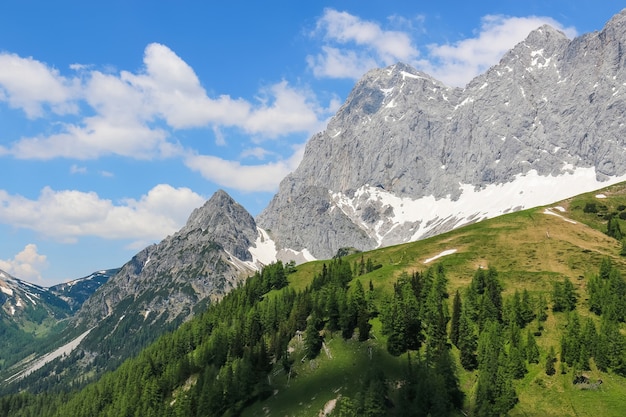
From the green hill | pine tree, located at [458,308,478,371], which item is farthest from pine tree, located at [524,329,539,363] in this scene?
pine tree, located at [458,308,478,371]

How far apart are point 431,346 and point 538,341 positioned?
25.0 m

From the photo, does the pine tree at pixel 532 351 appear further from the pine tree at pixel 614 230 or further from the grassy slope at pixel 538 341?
the pine tree at pixel 614 230

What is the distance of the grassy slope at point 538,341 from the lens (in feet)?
356

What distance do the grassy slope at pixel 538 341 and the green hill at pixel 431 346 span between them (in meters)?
0.36

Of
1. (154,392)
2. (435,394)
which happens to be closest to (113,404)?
(154,392)

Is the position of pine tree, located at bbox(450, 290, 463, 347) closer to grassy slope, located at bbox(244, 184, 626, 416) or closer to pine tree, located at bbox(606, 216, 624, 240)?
grassy slope, located at bbox(244, 184, 626, 416)

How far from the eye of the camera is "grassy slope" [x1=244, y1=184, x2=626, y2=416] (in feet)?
356

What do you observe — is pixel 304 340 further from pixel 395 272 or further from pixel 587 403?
pixel 587 403

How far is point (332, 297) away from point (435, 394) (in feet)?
179

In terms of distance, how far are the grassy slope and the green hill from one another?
1.20ft

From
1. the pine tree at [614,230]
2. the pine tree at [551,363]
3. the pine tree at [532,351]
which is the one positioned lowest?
the pine tree at [551,363]

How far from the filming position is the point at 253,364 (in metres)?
146

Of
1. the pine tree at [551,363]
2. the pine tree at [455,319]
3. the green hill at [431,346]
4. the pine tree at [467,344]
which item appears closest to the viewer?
the green hill at [431,346]

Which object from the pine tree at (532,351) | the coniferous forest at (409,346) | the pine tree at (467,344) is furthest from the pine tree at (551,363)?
the pine tree at (467,344)
